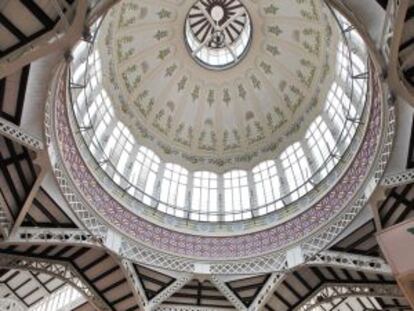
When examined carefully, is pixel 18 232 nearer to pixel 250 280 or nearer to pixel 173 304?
pixel 173 304

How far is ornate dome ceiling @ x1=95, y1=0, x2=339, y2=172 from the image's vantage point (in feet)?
100

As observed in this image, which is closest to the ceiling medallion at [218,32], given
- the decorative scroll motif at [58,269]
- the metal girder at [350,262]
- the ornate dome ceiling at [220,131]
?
the ornate dome ceiling at [220,131]

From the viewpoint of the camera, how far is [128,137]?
101ft

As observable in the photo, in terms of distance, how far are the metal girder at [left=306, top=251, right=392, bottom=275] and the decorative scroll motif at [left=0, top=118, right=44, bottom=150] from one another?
13.4 m

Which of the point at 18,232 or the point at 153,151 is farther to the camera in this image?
the point at 153,151

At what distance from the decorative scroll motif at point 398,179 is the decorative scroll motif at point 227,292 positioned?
10.0 m

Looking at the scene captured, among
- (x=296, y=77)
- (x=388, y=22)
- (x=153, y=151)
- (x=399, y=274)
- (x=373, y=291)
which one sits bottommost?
(x=399, y=274)

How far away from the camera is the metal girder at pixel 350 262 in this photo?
72.1 feet

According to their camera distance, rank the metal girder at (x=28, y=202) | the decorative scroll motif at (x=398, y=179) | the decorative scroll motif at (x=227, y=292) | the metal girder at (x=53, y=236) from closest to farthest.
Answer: the decorative scroll motif at (x=398, y=179) → the metal girder at (x=28, y=202) → the metal girder at (x=53, y=236) → the decorative scroll motif at (x=227, y=292)

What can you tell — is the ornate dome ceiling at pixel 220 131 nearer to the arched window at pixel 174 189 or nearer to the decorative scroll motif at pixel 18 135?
the arched window at pixel 174 189

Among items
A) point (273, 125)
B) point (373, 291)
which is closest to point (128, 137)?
point (273, 125)

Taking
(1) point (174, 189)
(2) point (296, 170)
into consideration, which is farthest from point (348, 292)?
(1) point (174, 189)

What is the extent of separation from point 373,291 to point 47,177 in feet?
53.5

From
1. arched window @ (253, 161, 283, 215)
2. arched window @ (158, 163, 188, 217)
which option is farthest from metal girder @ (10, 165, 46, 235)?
arched window @ (253, 161, 283, 215)
